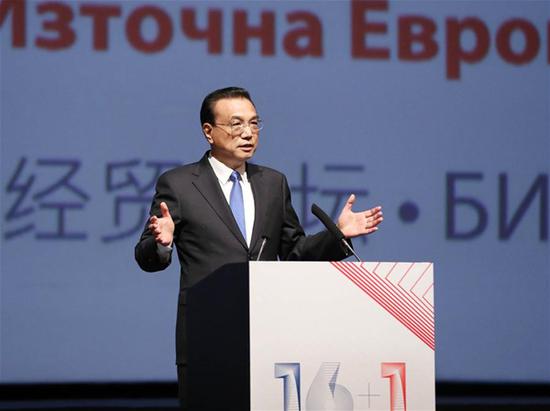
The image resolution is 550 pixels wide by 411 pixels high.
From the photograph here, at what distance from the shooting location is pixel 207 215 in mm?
2730

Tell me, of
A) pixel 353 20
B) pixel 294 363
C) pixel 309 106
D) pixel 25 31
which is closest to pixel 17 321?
pixel 25 31

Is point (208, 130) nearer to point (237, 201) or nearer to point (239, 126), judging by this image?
point (239, 126)

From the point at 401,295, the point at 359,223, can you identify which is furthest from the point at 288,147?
the point at 401,295

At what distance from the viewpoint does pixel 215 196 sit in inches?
108

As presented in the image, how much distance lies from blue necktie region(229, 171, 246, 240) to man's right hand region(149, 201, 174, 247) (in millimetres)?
256

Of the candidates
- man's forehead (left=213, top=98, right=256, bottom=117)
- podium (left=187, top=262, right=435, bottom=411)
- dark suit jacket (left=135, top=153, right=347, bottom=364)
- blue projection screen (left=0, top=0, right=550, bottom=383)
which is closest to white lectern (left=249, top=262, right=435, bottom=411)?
podium (left=187, top=262, right=435, bottom=411)

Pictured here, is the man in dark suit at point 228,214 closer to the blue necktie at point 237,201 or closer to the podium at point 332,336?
the blue necktie at point 237,201

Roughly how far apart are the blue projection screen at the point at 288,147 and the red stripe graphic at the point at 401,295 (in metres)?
2.26

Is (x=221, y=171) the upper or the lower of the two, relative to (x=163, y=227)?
upper

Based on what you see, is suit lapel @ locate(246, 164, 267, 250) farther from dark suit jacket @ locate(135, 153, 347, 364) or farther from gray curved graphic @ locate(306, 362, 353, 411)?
gray curved graphic @ locate(306, 362, 353, 411)

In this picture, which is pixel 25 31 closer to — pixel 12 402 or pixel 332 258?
pixel 12 402

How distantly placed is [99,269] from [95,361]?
0.40 m

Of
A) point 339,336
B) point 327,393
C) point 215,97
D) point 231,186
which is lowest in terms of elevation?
point 327,393

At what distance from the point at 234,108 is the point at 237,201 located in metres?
0.25
